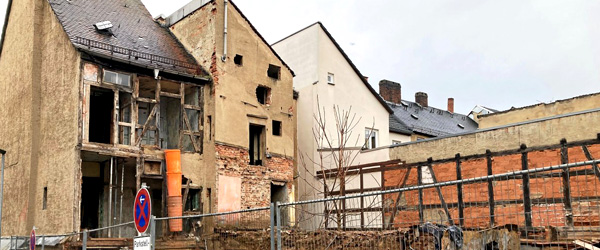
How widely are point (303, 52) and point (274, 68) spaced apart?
148 inches

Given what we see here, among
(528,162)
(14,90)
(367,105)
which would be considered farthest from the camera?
(367,105)

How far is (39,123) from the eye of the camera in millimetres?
23641

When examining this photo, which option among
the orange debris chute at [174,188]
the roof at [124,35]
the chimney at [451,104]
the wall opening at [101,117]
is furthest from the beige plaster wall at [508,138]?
the chimney at [451,104]

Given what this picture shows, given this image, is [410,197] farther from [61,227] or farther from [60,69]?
[60,69]

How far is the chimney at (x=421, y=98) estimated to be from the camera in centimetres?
4541

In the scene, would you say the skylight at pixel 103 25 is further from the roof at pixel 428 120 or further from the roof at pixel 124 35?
the roof at pixel 428 120

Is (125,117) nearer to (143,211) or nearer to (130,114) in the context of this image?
(130,114)

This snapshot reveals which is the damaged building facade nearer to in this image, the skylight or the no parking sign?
the skylight

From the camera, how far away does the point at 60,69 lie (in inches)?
877

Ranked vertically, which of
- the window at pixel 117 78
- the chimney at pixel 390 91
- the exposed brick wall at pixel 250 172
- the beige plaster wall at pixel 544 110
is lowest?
the exposed brick wall at pixel 250 172

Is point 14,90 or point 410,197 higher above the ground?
A: point 14,90

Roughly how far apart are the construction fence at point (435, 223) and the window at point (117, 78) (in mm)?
5321

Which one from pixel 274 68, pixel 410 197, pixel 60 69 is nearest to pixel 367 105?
pixel 274 68

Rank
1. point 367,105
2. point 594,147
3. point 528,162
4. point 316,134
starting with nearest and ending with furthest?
point 594,147
point 528,162
point 316,134
point 367,105
